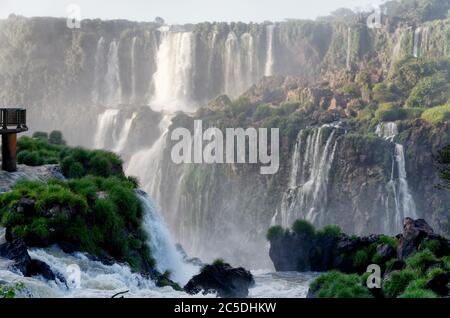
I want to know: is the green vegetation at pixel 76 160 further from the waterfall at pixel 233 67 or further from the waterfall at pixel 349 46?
the waterfall at pixel 233 67

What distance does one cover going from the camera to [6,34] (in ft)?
300

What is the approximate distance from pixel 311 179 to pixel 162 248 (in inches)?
1283

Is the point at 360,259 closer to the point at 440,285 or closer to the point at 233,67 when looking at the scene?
the point at 440,285

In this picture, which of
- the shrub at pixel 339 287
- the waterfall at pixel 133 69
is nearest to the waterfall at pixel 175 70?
the waterfall at pixel 133 69

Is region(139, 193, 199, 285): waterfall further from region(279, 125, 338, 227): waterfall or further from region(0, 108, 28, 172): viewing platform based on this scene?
region(279, 125, 338, 227): waterfall

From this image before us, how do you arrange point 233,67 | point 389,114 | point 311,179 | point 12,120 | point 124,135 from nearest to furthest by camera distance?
point 12,120 < point 311,179 < point 389,114 < point 124,135 < point 233,67

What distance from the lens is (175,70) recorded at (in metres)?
84.9

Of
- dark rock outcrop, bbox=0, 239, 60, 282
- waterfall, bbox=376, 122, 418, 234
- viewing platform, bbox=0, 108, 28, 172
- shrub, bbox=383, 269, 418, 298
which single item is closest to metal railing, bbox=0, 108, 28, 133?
viewing platform, bbox=0, 108, 28, 172

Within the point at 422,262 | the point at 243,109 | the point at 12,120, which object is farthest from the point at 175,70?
the point at 422,262

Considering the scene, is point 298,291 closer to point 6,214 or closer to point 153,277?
point 153,277

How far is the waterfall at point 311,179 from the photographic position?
55.7 metres

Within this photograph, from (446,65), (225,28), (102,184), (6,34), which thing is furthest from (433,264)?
(6,34)

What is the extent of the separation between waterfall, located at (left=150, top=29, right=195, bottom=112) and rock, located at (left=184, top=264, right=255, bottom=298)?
2299 inches
